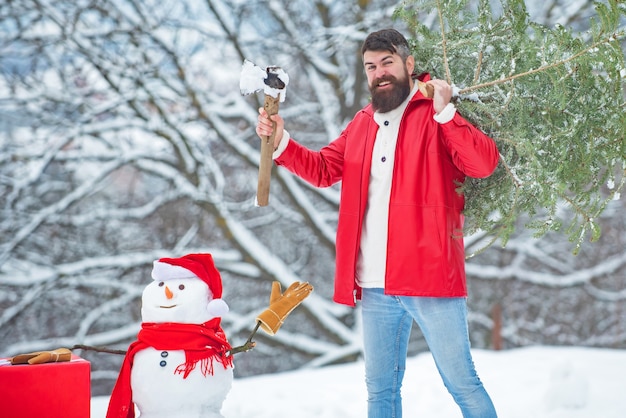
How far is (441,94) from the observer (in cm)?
192

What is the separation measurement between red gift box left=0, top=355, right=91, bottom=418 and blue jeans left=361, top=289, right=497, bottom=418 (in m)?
0.95

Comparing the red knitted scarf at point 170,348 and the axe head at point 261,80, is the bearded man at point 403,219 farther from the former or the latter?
the red knitted scarf at point 170,348

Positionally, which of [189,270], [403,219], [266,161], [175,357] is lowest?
[175,357]

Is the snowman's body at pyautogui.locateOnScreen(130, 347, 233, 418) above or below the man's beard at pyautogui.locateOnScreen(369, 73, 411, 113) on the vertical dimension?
below

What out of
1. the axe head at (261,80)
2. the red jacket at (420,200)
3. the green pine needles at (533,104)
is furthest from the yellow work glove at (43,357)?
the green pine needles at (533,104)

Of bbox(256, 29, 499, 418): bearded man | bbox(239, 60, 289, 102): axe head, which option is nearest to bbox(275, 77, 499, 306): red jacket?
bbox(256, 29, 499, 418): bearded man

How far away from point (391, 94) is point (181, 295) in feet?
3.17

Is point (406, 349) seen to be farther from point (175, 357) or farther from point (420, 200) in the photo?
point (175, 357)

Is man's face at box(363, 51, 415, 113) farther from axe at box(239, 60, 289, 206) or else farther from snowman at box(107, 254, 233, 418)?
snowman at box(107, 254, 233, 418)

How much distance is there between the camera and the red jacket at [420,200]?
200 centimetres

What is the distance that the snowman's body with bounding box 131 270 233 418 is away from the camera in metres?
2.11

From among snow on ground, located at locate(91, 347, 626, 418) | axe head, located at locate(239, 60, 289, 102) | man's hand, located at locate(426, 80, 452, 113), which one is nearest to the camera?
man's hand, located at locate(426, 80, 452, 113)

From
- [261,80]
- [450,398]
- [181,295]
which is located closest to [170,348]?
[181,295]

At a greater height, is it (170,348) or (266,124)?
(266,124)
